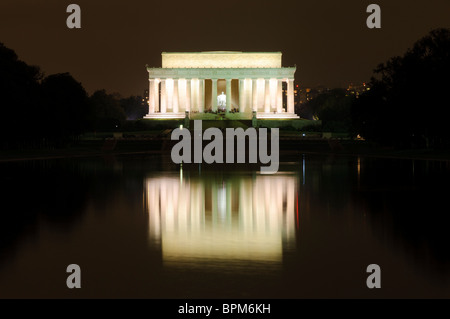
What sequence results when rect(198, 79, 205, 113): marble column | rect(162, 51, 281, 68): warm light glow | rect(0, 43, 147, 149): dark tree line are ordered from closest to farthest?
rect(0, 43, 147, 149): dark tree line, rect(162, 51, 281, 68): warm light glow, rect(198, 79, 205, 113): marble column

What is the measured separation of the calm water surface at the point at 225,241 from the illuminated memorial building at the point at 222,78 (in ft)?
349

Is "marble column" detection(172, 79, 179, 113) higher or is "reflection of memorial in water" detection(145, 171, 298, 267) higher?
"marble column" detection(172, 79, 179, 113)

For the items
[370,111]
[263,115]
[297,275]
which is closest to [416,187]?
[297,275]

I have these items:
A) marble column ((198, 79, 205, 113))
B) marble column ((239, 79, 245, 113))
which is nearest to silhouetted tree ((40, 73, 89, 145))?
marble column ((198, 79, 205, 113))

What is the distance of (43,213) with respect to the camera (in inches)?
848

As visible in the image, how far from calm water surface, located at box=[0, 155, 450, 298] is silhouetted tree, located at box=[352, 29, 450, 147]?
1394 inches

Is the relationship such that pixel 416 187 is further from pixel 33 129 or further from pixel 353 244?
pixel 33 129

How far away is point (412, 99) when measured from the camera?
67.2 metres

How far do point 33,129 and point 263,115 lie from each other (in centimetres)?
6408

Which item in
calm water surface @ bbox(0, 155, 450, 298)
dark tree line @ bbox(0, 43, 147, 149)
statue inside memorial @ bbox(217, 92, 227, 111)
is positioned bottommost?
calm water surface @ bbox(0, 155, 450, 298)

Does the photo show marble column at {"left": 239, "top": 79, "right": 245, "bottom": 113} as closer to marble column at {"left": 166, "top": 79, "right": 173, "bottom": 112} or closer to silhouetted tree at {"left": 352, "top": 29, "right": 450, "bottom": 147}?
marble column at {"left": 166, "top": 79, "right": 173, "bottom": 112}

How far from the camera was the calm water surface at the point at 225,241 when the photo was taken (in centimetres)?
1209

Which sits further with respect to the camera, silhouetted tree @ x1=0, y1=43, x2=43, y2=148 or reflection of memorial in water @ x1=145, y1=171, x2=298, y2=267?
silhouetted tree @ x1=0, y1=43, x2=43, y2=148

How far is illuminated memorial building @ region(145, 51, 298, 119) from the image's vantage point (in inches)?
5349
